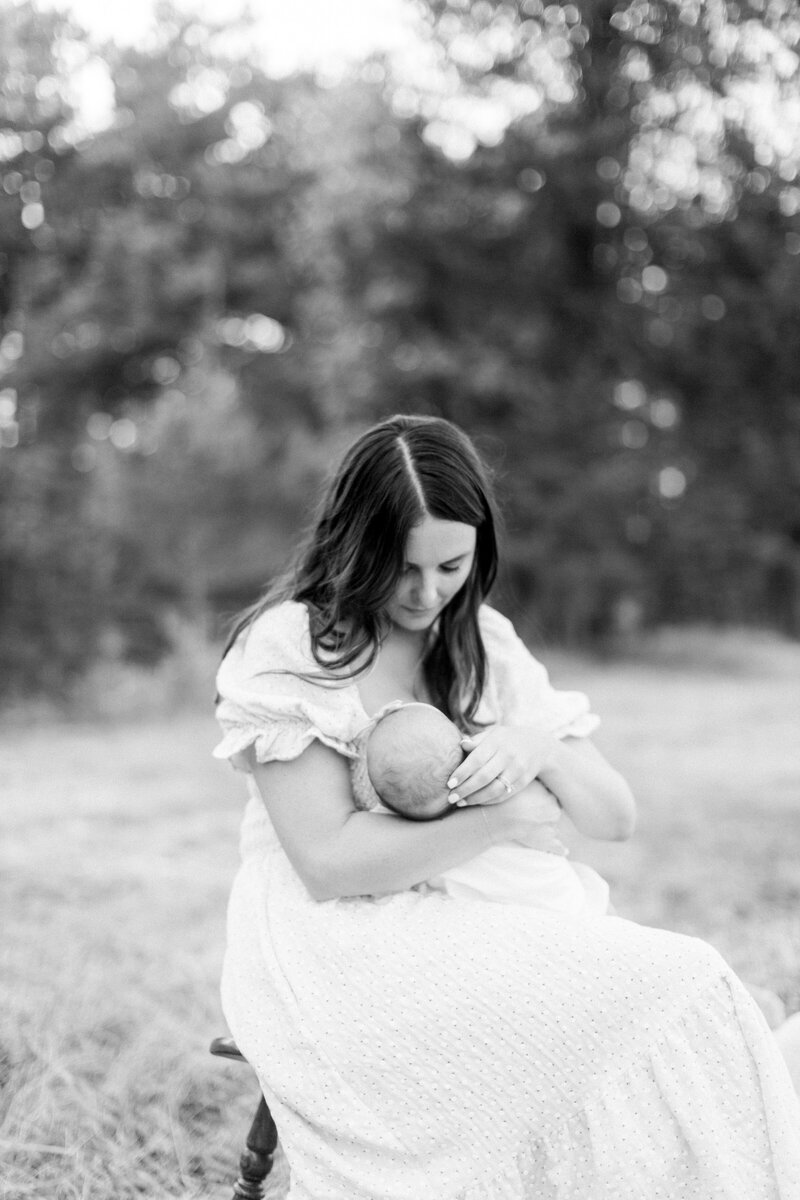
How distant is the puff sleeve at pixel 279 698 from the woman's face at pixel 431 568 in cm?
19

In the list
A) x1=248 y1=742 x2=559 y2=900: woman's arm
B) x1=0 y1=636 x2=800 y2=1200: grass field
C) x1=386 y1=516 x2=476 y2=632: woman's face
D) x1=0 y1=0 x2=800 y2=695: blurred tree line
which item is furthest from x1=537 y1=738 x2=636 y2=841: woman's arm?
x1=0 y1=0 x2=800 y2=695: blurred tree line

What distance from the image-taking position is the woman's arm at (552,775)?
1.89 m

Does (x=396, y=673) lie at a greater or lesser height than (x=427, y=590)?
lesser

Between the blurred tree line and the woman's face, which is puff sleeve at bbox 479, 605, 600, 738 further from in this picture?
the blurred tree line

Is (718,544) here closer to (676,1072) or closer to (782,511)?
(782,511)

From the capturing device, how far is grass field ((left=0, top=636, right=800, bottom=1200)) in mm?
2691

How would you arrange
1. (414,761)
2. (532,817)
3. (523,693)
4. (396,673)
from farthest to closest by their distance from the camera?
(523,693) → (396,673) → (532,817) → (414,761)

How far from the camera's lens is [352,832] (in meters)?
1.89

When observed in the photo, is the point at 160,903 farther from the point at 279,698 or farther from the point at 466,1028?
the point at 466,1028

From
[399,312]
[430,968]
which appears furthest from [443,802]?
[399,312]

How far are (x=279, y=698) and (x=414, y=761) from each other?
0.27 meters

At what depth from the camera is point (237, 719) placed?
202 centimetres

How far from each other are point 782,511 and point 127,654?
10308 mm

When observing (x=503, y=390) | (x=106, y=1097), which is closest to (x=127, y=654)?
(x=503, y=390)
